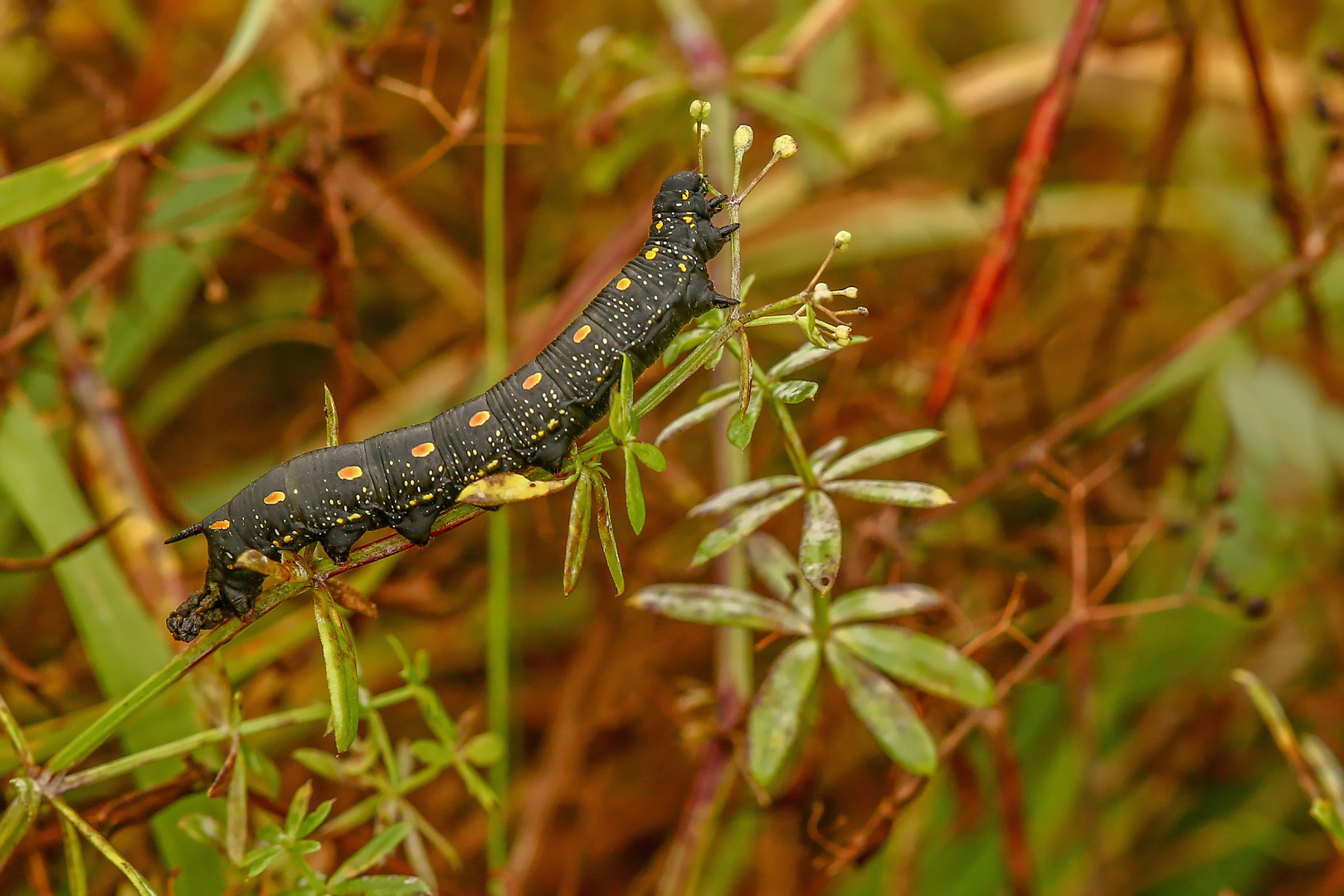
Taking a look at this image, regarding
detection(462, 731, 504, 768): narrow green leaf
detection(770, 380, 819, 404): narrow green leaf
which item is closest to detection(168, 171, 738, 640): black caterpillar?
detection(770, 380, 819, 404): narrow green leaf

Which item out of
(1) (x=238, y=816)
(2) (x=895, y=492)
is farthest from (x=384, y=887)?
(2) (x=895, y=492)

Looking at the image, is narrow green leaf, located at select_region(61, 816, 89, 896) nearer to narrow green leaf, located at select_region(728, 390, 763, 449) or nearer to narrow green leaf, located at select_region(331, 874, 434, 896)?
narrow green leaf, located at select_region(331, 874, 434, 896)

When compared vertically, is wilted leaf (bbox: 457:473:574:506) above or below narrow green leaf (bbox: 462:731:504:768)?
above

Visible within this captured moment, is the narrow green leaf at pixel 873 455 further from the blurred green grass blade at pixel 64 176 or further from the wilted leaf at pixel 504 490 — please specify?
the blurred green grass blade at pixel 64 176

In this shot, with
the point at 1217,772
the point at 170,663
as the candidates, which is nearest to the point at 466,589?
the point at 170,663

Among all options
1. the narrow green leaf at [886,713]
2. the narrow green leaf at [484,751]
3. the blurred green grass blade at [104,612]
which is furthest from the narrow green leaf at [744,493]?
the blurred green grass blade at [104,612]
